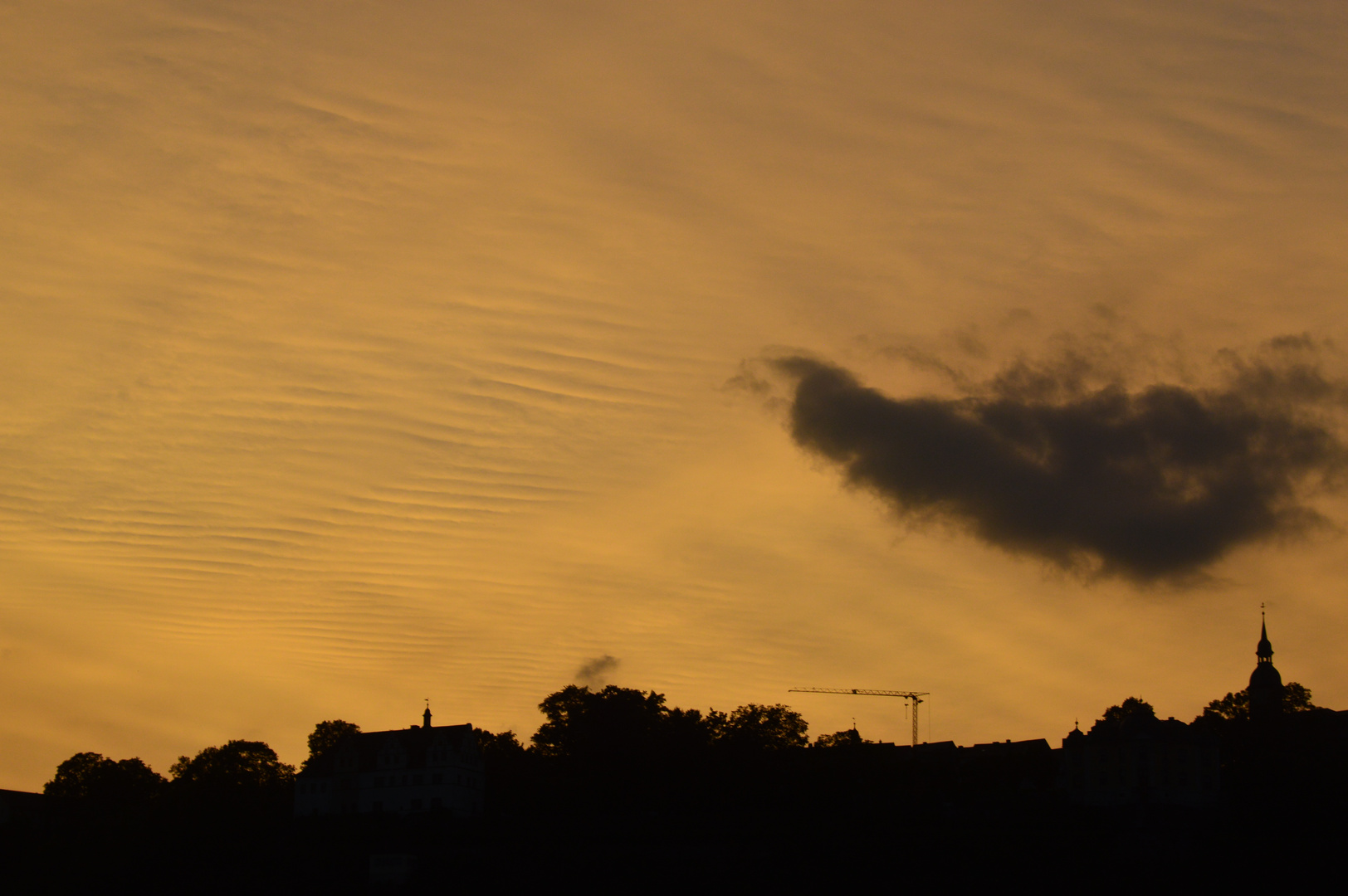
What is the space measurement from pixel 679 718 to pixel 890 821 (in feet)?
146

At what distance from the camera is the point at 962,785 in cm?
17538

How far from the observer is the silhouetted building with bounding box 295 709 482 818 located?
17412 centimetres

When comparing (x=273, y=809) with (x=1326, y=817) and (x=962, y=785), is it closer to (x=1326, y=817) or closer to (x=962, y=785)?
(x=962, y=785)

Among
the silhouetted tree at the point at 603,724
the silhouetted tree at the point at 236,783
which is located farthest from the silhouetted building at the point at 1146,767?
the silhouetted tree at the point at 236,783

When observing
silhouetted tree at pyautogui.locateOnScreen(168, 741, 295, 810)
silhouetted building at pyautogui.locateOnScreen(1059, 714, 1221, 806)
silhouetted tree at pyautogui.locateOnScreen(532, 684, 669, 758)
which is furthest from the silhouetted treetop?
silhouetted building at pyautogui.locateOnScreen(1059, 714, 1221, 806)

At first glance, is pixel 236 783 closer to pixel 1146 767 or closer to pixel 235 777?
pixel 235 777

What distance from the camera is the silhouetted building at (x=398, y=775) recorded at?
17412 centimetres

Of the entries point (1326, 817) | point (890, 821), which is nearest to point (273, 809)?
point (890, 821)

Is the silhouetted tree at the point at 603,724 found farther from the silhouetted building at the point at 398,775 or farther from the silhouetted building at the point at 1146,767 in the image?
the silhouetted building at the point at 1146,767

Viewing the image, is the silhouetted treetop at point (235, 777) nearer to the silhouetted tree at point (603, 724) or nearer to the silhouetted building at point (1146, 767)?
the silhouetted tree at point (603, 724)

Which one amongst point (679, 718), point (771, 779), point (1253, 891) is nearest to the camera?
point (1253, 891)

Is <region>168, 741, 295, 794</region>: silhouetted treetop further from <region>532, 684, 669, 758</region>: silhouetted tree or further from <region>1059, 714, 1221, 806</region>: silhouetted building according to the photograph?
<region>1059, 714, 1221, 806</region>: silhouetted building

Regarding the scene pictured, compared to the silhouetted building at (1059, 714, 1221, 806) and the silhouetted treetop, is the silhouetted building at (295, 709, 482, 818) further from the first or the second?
the silhouetted building at (1059, 714, 1221, 806)

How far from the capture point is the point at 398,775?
177m
